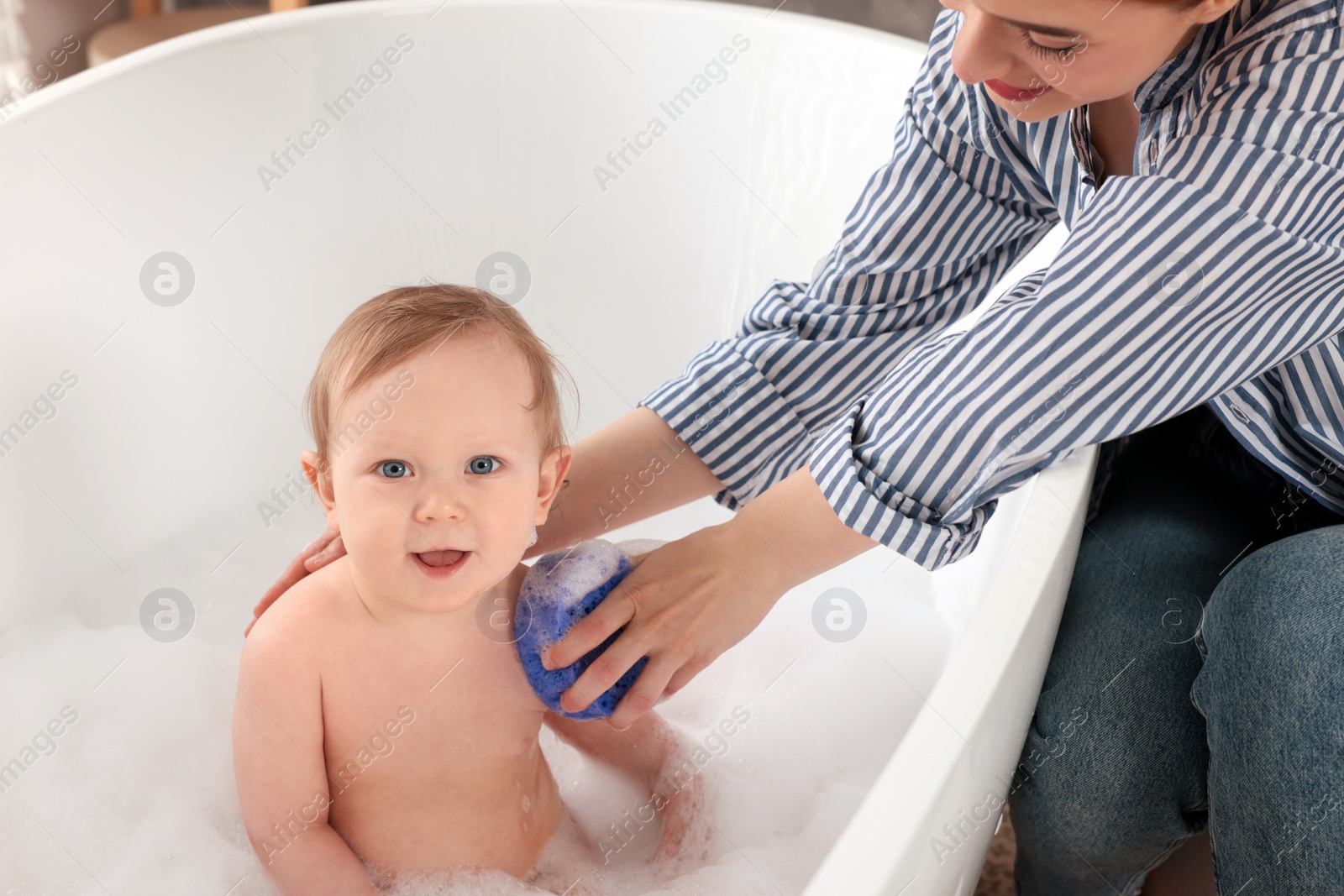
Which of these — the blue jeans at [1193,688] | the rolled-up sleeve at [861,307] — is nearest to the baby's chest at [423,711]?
the rolled-up sleeve at [861,307]

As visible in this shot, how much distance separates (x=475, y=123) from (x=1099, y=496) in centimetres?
84

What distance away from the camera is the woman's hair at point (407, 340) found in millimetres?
700

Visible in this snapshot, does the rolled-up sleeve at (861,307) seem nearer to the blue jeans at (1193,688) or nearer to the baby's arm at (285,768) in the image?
the blue jeans at (1193,688)

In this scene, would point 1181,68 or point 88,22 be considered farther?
point 88,22

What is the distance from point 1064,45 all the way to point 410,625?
56 cm

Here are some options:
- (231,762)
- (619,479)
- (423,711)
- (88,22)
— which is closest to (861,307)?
(619,479)

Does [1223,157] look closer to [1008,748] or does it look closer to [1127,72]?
[1127,72]

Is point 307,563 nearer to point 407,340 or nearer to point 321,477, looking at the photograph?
point 321,477

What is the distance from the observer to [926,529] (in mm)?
665

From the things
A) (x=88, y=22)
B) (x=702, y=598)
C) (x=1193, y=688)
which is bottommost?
(x=1193, y=688)

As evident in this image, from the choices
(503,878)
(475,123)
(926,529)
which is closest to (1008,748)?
(926,529)

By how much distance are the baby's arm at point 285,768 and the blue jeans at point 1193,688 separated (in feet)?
1.70

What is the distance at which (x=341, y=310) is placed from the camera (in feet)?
4.28

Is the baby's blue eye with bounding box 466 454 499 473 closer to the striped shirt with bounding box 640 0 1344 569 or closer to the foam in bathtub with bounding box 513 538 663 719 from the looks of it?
the foam in bathtub with bounding box 513 538 663 719
